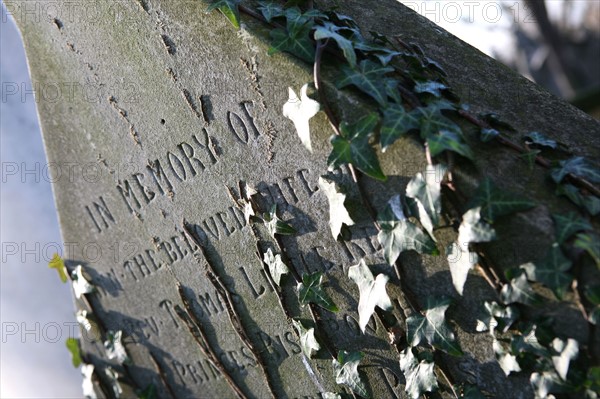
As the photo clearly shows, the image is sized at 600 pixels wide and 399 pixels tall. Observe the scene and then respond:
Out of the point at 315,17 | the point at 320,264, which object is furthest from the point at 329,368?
the point at 315,17

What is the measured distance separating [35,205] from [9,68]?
679 mm

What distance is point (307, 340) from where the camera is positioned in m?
2.40

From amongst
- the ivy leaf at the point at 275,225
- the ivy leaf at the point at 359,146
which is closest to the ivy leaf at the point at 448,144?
the ivy leaf at the point at 359,146

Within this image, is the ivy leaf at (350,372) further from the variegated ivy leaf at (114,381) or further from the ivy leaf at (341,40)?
the variegated ivy leaf at (114,381)

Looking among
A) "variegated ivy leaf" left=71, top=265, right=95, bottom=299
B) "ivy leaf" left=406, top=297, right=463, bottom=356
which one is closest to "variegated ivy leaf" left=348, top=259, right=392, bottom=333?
"ivy leaf" left=406, top=297, right=463, bottom=356

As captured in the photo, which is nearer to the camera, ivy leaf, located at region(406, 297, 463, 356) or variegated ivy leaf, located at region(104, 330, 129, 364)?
ivy leaf, located at region(406, 297, 463, 356)

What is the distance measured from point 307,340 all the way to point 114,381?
114cm

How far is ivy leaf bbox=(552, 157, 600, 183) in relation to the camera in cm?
178

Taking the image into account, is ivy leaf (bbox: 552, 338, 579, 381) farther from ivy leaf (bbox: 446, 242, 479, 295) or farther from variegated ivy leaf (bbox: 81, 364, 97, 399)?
variegated ivy leaf (bbox: 81, 364, 97, 399)

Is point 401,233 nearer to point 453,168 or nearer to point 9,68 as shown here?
point 453,168

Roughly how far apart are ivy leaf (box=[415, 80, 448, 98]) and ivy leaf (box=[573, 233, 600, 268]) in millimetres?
571

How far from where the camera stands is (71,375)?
341 cm

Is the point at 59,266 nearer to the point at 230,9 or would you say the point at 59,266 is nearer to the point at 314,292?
the point at 314,292

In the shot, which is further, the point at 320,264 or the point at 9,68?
the point at 9,68
